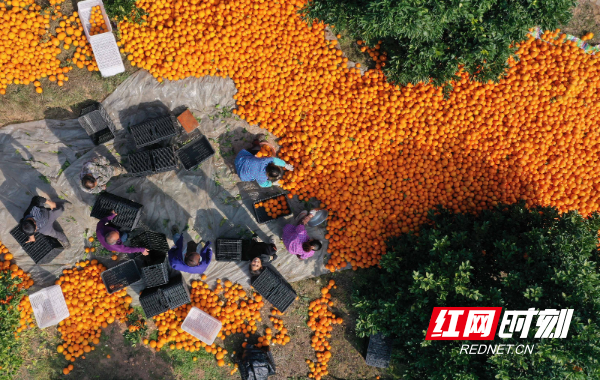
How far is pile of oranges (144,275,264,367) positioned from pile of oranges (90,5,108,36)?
5.57 metres

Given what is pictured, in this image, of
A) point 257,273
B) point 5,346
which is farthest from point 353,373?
point 5,346

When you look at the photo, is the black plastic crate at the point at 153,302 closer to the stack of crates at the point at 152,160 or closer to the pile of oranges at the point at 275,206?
the stack of crates at the point at 152,160

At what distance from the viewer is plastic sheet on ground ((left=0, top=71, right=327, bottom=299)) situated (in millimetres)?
7645

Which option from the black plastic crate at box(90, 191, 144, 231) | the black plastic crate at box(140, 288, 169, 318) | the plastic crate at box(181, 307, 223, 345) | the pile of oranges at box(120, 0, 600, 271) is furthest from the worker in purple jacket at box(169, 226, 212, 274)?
the pile of oranges at box(120, 0, 600, 271)

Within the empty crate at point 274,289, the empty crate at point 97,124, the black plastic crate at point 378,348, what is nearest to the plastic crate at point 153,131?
the empty crate at point 97,124

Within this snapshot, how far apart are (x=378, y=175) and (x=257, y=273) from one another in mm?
3268

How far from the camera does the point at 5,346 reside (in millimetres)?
6844

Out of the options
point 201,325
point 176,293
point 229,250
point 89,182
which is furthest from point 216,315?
point 89,182

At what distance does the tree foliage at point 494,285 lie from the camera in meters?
5.46

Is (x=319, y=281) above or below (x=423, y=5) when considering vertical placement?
below

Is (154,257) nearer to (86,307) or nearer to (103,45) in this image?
(86,307)

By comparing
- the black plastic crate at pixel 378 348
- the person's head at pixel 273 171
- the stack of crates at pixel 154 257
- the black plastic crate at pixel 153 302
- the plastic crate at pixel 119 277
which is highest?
the person's head at pixel 273 171

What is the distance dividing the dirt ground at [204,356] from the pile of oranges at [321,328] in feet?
0.44

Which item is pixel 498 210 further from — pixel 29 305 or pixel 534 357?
pixel 29 305
